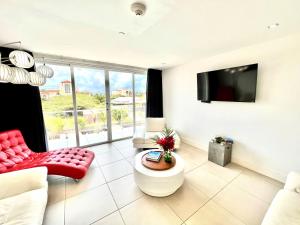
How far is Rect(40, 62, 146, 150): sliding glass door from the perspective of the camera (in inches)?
129

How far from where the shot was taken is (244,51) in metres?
2.53

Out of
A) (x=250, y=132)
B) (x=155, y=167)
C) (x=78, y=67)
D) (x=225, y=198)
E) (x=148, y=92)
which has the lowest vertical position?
(x=225, y=198)

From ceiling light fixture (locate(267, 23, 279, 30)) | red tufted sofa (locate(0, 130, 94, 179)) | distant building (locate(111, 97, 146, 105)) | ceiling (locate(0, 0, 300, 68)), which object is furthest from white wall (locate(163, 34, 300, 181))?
red tufted sofa (locate(0, 130, 94, 179))

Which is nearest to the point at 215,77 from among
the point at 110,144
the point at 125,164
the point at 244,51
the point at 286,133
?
the point at 244,51

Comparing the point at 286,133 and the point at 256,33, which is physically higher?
the point at 256,33

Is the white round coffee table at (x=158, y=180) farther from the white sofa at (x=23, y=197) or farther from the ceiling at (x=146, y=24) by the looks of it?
the ceiling at (x=146, y=24)

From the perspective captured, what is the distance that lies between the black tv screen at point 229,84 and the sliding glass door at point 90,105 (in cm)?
212

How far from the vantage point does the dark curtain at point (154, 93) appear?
14.4ft

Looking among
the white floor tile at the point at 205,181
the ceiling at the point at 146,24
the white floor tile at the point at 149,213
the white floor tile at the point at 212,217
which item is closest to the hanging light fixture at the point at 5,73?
the ceiling at the point at 146,24

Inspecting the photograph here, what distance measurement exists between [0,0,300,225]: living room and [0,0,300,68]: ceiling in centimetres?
2

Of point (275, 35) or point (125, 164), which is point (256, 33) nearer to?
point (275, 35)

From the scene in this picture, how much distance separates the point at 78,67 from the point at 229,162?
13.7 ft

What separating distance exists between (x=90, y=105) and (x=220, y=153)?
346cm

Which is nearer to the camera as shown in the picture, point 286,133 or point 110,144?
point 286,133
